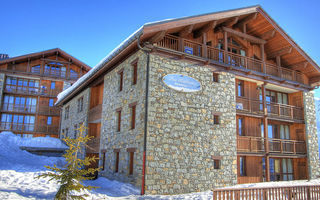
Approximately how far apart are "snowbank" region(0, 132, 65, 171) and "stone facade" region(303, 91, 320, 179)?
17.3 m

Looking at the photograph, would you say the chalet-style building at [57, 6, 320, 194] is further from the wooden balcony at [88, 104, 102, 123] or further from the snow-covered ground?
the snow-covered ground

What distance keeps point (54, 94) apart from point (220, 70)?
25.4 metres

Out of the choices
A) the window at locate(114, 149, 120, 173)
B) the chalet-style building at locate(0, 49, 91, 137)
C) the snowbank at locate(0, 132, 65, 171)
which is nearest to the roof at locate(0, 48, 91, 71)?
the chalet-style building at locate(0, 49, 91, 137)

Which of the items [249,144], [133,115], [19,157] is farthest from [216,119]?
[19,157]

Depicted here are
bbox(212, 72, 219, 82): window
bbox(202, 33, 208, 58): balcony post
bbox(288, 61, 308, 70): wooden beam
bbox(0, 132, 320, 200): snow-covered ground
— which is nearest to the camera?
bbox(0, 132, 320, 200): snow-covered ground

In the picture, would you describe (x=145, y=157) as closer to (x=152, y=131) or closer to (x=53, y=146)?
(x=152, y=131)

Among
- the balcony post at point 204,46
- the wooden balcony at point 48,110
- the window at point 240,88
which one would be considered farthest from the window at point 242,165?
the wooden balcony at point 48,110

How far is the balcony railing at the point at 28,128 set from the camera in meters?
33.8

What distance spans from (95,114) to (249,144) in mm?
10481

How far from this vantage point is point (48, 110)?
35.3 metres

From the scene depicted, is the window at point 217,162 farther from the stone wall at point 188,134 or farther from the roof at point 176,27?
the roof at point 176,27

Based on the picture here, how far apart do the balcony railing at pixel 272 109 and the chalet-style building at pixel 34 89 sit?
79.3 ft

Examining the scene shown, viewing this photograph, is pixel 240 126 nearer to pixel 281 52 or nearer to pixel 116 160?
pixel 281 52

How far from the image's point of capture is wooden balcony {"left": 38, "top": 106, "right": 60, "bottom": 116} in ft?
115
